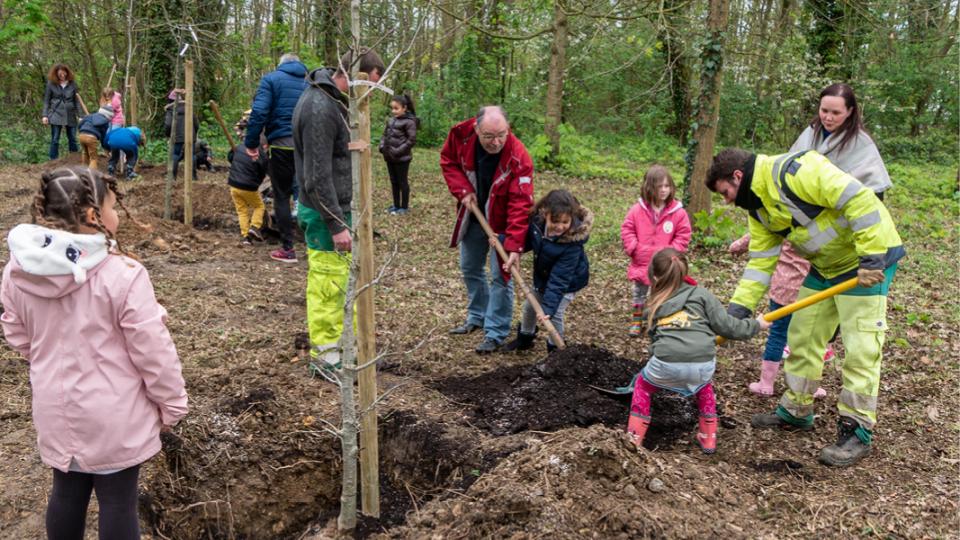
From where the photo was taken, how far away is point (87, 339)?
239 cm

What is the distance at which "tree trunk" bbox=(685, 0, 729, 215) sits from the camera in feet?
24.7

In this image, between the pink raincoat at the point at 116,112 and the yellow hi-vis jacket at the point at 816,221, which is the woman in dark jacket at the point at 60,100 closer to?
the pink raincoat at the point at 116,112

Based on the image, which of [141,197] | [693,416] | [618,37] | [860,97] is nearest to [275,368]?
[693,416]

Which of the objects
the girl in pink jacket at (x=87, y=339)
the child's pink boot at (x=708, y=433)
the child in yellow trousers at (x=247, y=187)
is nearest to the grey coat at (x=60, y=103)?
the child in yellow trousers at (x=247, y=187)

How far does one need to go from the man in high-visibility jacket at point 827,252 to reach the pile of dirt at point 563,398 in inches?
29.2

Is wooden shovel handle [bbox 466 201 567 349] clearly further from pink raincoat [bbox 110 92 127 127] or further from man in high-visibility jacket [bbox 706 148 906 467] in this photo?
pink raincoat [bbox 110 92 127 127]

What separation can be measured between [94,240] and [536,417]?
254 centimetres

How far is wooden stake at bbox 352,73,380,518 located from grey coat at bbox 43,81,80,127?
12016mm

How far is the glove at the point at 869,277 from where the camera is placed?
11.5 ft

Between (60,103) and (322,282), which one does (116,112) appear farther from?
(322,282)

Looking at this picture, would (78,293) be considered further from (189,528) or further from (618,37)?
(618,37)

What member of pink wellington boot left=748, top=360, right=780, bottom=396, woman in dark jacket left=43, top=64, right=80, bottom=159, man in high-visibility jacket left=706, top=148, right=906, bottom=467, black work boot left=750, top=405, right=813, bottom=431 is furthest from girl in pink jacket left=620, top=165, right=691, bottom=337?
woman in dark jacket left=43, top=64, right=80, bottom=159

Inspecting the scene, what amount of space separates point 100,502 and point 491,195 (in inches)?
128

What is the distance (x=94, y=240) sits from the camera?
7.63ft
